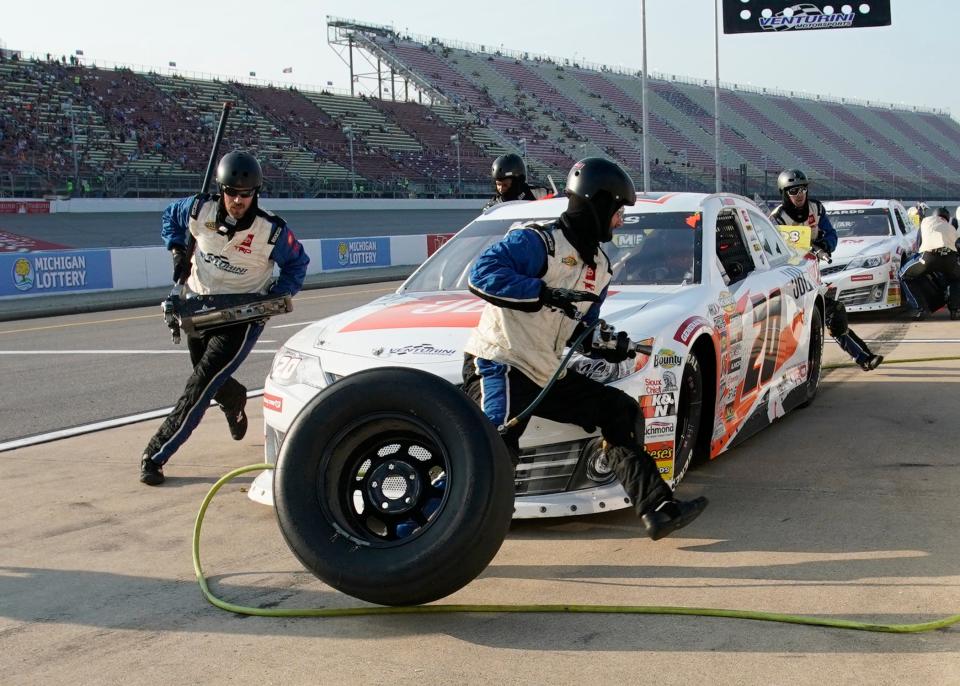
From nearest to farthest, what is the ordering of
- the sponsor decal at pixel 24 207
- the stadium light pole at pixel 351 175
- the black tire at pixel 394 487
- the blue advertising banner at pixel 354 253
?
the black tire at pixel 394 487, the blue advertising banner at pixel 354 253, the sponsor decal at pixel 24 207, the stadium light pole at pixel 351 175

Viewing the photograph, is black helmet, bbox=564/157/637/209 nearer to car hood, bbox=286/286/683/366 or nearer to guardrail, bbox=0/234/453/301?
car hood, bbox=286/286/683/366

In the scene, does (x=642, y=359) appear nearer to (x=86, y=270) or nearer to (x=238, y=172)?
(x=238, y=172)

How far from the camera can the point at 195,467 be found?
6.56 meters

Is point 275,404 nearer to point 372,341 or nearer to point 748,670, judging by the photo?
point 372,341

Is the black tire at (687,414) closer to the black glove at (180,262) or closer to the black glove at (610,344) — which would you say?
the black glove at (610,344)

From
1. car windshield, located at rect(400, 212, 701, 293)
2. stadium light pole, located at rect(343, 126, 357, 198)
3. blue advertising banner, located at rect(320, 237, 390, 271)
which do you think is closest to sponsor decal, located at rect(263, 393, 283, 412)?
car windshield, located at rect(400, 212, 701, 293)

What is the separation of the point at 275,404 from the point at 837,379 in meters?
5.66

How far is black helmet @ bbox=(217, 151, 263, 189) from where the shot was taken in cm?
626

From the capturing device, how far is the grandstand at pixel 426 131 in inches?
1742

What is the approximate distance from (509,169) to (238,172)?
3.72 metres

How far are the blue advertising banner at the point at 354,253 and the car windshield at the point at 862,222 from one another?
14814 mm

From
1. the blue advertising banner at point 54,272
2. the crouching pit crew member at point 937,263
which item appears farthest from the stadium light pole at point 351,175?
the crouching pit crew member at point 937,263

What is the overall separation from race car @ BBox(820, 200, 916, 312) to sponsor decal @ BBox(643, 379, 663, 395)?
30.0 ft

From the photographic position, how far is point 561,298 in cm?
432
